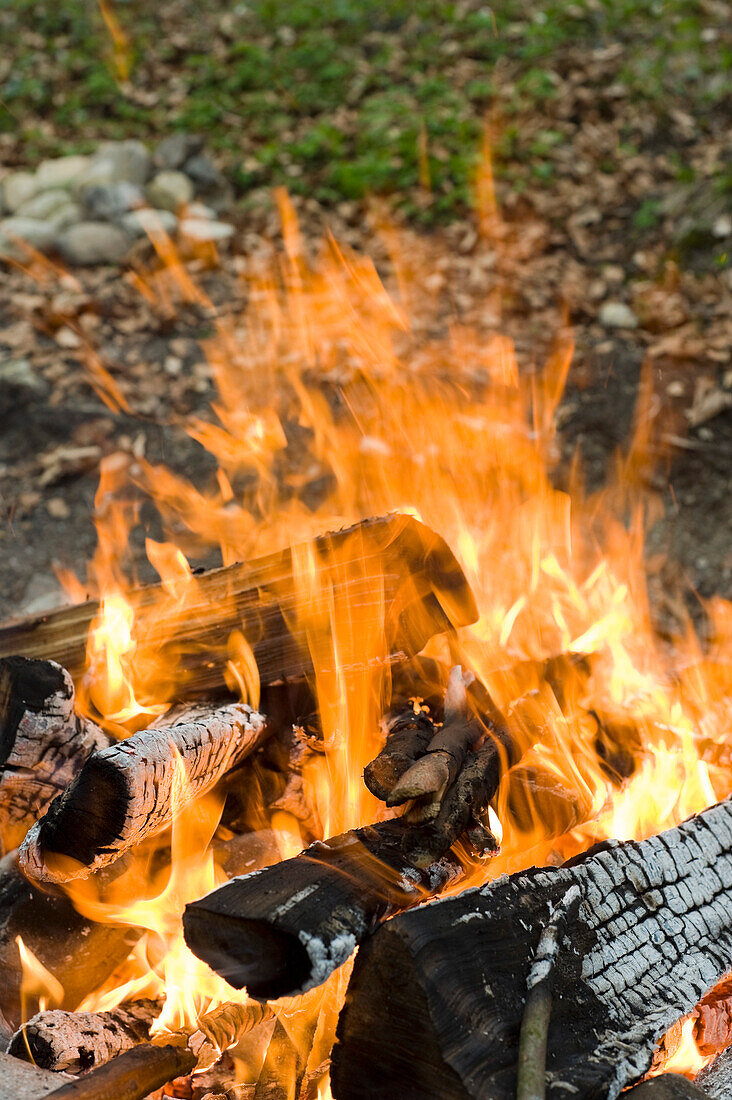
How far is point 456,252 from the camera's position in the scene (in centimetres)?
739

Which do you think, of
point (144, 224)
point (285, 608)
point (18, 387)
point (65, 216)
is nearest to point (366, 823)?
point (285, 608)

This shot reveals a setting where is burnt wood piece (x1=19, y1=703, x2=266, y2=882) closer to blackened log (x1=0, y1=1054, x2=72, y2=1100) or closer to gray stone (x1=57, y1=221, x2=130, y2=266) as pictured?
blackened log (x1=0, y1=1054, x2=72, y2=1100)

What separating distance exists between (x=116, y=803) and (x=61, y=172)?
7383 mm

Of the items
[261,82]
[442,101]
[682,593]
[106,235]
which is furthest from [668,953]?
[261,82]

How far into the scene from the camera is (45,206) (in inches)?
300

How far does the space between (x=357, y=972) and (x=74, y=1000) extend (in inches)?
46.6

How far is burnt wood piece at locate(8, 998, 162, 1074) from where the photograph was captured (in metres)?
2.18

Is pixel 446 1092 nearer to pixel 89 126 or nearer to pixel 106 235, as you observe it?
pixel 106 235

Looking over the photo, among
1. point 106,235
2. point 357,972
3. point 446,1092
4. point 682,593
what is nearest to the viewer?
point 446,1092

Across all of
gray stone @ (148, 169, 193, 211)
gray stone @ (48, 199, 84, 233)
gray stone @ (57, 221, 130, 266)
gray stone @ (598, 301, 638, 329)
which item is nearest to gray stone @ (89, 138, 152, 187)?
gray stone @ (148, 169, 193, 211)

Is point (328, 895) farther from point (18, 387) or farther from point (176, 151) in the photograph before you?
point (176, 151)

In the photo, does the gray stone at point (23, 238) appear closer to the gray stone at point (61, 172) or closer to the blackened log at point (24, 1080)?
the gray stone at point (61, 172)

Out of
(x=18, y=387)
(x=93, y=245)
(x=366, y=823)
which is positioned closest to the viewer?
(x=366, y=823)

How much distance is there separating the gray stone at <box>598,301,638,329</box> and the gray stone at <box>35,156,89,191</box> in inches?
192
